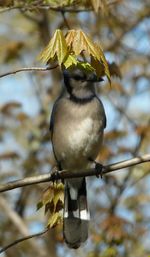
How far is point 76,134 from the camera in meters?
5.36

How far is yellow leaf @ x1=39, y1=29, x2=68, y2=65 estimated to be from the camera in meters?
3.88

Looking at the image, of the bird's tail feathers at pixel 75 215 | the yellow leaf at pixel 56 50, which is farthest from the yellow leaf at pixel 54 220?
the yellow leaf at pixel 56 50

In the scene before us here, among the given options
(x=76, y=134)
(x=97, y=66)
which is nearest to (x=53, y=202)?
(x=76, y=134)

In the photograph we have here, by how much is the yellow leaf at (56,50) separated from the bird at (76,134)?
147 centimetres

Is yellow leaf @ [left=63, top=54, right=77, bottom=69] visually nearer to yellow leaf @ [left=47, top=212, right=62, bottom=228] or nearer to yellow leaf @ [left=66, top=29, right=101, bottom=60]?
yellow leaf @ [left=66, top=29, right=101, bottom=60]

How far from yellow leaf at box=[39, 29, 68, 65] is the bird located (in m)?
1.47

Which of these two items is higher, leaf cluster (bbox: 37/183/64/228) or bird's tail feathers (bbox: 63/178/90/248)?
leaf cluster (bbox: 37/183/64/228)

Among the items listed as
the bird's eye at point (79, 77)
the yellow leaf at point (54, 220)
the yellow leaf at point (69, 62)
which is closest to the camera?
the yellow leaf at point (69, 62)

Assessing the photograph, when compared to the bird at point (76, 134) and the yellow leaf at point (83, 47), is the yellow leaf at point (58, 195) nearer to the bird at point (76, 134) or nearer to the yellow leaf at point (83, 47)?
the bird at point (76, 134)

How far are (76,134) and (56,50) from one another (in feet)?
5.08

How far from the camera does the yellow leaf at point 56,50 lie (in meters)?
3.88

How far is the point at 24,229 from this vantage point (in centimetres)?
719

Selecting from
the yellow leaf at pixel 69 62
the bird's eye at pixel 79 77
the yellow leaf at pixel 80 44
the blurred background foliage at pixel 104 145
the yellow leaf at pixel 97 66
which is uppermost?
the yellow leaf at pixel 80 44

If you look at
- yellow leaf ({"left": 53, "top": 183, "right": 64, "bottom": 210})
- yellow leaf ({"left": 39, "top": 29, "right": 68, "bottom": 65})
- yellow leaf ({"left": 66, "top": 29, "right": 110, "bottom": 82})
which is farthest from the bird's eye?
yellow leaf ({"left": 39, "top": 29, "right": 68, "bottom": 65})
